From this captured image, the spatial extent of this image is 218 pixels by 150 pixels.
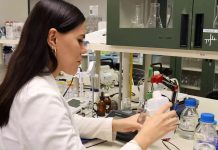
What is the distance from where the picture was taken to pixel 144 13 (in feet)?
4.97

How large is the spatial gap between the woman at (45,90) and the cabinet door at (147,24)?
42 cm

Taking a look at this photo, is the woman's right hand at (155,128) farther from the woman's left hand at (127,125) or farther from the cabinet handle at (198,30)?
the cabinet handle at (198,30)

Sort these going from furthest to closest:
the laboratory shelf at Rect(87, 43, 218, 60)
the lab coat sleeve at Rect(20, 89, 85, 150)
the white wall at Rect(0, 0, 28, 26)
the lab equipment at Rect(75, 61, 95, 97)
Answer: the white wall at Rect(0, 0, 28, 26) → the lab equipment at Rect(75, 61, 95, 97) → the laboratory shelf at Rect(87, 43, 218, 60) → the lab coat sleeve at Rect(20, 89, 85, 150)

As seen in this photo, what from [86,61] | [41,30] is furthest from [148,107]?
[86,61]

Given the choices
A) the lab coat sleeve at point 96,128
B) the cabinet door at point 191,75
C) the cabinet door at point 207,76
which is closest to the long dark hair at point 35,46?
the lab coat sleeve at point 96,128

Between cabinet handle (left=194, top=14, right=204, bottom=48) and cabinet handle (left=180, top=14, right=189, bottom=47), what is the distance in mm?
41

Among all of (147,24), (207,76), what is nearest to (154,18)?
(147,24)

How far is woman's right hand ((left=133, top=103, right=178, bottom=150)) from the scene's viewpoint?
0.87 m

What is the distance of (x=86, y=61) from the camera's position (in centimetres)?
236

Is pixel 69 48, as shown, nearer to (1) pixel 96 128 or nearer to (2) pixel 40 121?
(2) pixel 40 121

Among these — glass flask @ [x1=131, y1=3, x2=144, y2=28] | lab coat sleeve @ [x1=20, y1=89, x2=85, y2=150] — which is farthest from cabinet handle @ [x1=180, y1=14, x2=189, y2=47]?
lab coat sleeve @ [x1=20, y1=89, x2=85, y2=150]

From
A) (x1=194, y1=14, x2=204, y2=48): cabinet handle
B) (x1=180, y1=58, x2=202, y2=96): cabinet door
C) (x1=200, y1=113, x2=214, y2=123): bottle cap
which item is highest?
(x1=194, y1=14, x2=204, y2=48): cabinet handle

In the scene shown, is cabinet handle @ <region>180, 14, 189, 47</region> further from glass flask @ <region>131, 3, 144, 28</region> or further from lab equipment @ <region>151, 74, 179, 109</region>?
lab equipment @ <region>151, 74, 179, 109</region>

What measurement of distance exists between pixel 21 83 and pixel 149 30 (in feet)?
2.34
